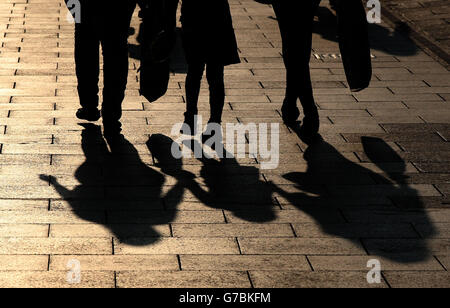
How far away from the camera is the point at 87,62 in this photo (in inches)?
277

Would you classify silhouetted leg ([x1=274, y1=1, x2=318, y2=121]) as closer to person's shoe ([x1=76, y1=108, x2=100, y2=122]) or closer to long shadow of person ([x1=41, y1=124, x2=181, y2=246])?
long shadow of person ([x1=41, y1=124, x2=181, y2=246])

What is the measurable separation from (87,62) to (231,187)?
1663 millimetres

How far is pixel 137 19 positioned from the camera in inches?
445

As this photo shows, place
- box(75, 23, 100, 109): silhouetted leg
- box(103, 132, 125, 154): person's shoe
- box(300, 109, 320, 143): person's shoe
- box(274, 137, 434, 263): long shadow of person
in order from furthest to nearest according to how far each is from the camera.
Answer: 1. box(300, 109, 320, 143): person's shoe
2. box(75, 23, 100, 109): silhouetted leg
3. box(103, 132, 125, 154): person's shoe
4. box(274, 137, 434, 263): long shadow of person

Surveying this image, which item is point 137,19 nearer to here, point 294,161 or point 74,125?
point 74,125

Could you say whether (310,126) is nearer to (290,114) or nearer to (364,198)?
(290,114)

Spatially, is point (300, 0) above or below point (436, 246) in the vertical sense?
above

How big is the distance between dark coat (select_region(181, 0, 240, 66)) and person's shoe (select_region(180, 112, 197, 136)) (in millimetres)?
465

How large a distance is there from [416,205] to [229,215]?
119 cm

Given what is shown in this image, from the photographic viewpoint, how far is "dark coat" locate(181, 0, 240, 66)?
671cm

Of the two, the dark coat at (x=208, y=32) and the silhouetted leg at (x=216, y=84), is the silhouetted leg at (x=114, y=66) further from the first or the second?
A: the silhouetted leg at (x=216, y=84)

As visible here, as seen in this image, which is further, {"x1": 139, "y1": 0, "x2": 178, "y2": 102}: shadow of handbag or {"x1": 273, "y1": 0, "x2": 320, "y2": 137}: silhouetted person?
{"x1": 273, "y1": 0, "x2": 320, "y2": 137}: silhouetted person


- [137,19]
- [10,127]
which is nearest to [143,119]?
[10,127]

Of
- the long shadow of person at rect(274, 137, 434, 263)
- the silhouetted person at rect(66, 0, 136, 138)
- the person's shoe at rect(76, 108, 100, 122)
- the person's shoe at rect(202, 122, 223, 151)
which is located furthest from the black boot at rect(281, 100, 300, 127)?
the person's shoe at rect(76, 108, 100, 122)
